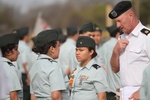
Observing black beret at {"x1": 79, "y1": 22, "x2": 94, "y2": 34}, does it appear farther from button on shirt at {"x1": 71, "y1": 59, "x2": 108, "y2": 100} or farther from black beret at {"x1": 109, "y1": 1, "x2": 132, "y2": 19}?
black beret at {"x1": 109, "y1": 1, "x2": 132, "y2": 19}

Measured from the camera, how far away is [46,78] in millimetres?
5559

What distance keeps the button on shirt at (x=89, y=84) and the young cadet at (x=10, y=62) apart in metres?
0.71

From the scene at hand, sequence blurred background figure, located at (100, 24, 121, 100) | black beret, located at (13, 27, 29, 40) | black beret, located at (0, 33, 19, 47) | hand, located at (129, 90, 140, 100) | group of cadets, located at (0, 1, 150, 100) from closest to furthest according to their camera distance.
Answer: hand, located at (129, 90, 140, 100) < group of cadets, located at (0, 1, 150, 100) < black beret, located at (0, 33, 19, 47) < blurred background figure, located at (100, 24, 121, 100) < black beret, located at (13, 27, 29, 40)

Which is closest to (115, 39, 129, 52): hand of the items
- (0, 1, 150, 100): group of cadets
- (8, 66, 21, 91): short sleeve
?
(0, 1, 150, 100): group of cadets

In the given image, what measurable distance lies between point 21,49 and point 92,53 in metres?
4.60

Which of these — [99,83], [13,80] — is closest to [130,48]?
[99,83]

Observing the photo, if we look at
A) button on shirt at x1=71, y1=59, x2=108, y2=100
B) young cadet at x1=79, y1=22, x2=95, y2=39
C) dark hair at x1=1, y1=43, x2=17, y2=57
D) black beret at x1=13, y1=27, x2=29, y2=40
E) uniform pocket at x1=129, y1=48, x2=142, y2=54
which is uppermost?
black beret at x1=13, y1=27, x2=29, y2=40

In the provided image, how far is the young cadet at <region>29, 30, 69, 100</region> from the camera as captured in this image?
5516mm

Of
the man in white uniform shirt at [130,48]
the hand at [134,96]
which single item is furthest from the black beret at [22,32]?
the hand at [134,96]

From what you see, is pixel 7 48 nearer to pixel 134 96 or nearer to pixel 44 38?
pixel 44 38

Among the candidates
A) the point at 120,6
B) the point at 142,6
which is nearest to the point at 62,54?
the point at 120,6

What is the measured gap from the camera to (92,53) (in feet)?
19.4

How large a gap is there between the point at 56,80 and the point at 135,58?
99 centimetres

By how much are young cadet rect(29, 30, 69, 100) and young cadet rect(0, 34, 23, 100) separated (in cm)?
21
